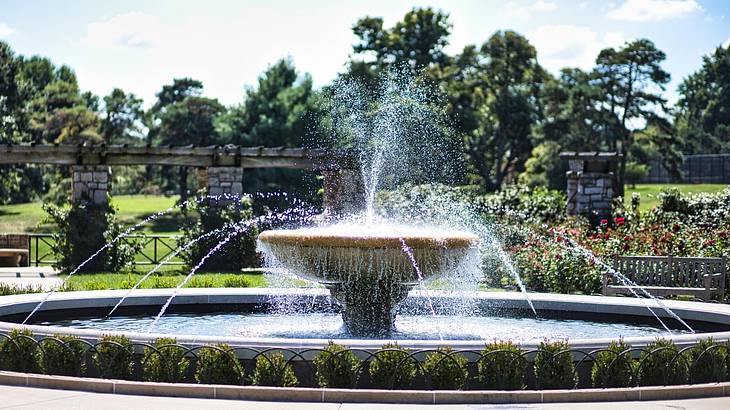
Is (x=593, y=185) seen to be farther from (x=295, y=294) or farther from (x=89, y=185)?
(x=89, y=185)

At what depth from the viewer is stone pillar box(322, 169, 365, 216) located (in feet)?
86.3

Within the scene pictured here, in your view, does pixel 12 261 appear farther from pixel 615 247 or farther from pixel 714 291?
pixel 714 291

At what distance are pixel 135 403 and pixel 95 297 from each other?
5857 millimetres

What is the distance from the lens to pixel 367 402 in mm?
8148

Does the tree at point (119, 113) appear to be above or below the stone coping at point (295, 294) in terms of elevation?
above

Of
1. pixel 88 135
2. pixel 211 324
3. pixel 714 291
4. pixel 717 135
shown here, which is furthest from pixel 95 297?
pixel 717 135

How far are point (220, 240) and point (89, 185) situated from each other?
131 inches

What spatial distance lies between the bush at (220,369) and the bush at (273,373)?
17cm

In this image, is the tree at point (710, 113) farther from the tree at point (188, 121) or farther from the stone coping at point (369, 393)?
the stone coping at point (369, 393)

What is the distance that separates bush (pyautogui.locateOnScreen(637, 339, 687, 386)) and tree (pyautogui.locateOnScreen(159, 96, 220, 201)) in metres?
49.0

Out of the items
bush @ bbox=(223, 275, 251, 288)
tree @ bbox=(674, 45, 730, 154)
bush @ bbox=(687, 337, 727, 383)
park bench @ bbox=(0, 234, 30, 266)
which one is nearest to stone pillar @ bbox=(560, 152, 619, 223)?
bush @ bbox=(223, 275, 251, 288)

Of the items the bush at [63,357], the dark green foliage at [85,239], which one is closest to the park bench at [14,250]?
the dark green foliage at [85,239]

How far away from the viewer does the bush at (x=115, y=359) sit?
897 cm

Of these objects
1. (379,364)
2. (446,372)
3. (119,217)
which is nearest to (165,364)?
(379,364)
